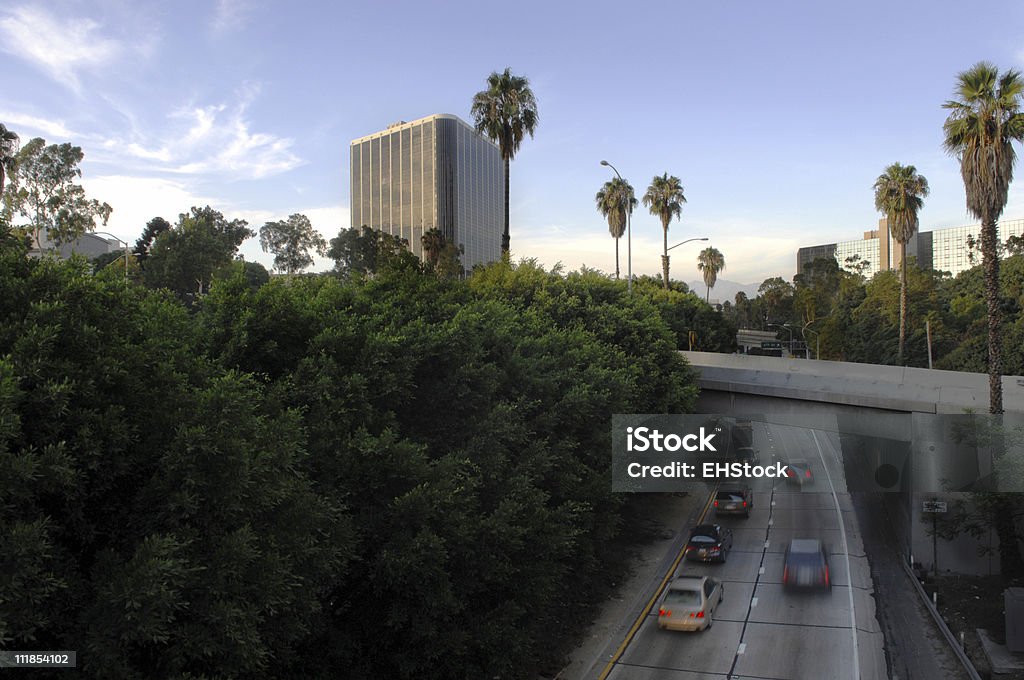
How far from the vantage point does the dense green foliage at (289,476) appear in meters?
7.46

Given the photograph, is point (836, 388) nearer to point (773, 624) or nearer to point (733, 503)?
point (733, 503)

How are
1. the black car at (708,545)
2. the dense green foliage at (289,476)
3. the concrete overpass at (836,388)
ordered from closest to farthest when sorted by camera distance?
1. the dense green foliage at (289,476)
2. the black car at (708,545)
3. the concrete overpass at (836,388)

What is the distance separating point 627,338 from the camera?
28188mm

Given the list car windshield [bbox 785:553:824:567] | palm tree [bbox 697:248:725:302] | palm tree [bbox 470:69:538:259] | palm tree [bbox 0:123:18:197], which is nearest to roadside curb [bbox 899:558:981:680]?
car windshield [bbox 785:553:824:567]

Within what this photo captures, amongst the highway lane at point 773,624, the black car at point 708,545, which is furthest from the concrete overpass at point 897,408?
the black car at point 708,545

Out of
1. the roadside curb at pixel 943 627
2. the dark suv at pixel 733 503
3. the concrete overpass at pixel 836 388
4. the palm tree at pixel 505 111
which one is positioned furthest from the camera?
the palm tree at pixel 505 111

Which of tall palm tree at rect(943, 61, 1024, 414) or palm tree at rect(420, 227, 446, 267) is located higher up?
palm tree at rect(420, 227, 446, 267)

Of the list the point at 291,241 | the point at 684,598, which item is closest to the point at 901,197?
the point at 684,598

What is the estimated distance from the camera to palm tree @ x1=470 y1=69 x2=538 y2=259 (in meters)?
37.8

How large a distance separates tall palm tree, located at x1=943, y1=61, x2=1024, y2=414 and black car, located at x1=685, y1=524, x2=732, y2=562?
9927 millimetres

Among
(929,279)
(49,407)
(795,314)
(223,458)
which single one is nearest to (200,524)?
(223,458)

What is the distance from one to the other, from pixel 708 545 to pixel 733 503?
→ 6868 mm

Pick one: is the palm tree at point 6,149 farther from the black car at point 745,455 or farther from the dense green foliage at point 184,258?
the black car at point 745,455

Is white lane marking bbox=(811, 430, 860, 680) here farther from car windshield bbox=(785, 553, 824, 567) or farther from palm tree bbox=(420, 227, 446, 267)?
palm tree bbox=(420, 227, 446, 267)
